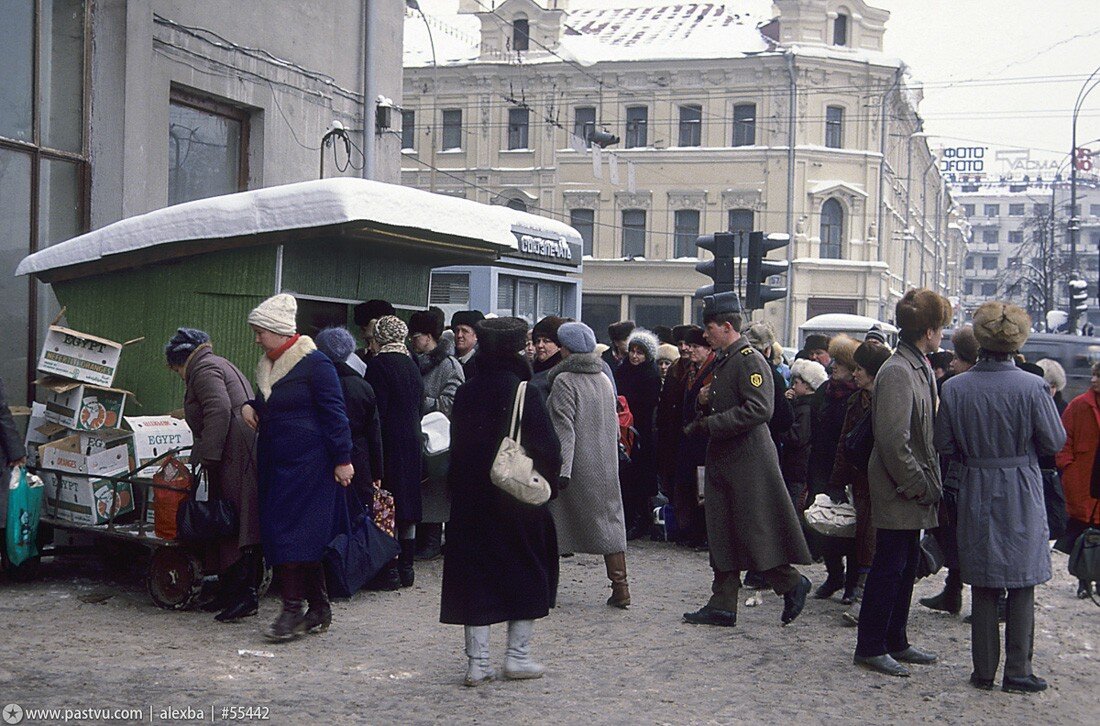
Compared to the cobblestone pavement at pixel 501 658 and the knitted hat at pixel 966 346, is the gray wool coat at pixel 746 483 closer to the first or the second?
the cobblestone pavement at pixel 501 658

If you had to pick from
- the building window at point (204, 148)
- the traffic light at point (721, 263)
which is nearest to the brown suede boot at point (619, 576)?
the traffic light at point (721, 263)

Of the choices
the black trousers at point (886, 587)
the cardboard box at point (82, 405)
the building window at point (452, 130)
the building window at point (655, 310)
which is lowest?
the black trousers at point (886, 587)

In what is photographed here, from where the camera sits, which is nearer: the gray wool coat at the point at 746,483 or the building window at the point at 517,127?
the gray wool coat at the point at 746,483

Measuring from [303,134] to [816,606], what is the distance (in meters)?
9.00

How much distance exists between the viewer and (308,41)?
1519 cm

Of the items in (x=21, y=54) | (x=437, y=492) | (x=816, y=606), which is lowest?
(x=816, y=606)

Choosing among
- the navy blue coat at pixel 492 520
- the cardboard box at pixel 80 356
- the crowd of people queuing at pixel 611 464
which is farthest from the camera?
the cardboard box at pixel 80 356

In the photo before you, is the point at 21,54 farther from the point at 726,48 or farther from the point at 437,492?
the point at 726,48

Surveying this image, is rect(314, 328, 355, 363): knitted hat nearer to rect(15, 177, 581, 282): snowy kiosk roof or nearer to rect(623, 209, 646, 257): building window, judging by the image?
rect(15, 177, 581, 282): snowy kiosk roof

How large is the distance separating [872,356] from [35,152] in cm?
728

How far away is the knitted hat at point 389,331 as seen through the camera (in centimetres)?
881

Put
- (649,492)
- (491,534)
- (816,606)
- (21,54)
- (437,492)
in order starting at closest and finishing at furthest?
(491,534)
(816,606)
(437,492)
(21,54)
(649,492)

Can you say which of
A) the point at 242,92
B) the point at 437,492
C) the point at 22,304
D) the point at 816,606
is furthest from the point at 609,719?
the point at 242,92

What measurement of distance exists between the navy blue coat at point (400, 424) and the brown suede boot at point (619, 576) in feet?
4.56
